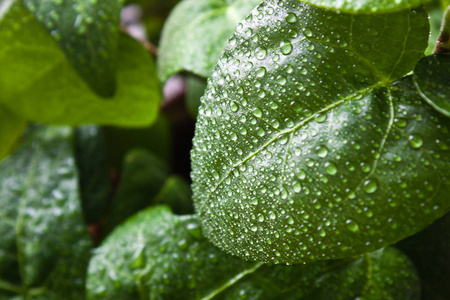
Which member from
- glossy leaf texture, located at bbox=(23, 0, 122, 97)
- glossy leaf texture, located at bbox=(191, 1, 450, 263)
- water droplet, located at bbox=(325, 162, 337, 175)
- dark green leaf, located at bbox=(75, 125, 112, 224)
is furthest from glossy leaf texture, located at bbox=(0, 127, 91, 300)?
water droplet, located at bbox=(325, 162, 337, 175)

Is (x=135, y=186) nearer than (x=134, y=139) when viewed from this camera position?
Yes

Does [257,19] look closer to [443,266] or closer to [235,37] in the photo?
[235,37]

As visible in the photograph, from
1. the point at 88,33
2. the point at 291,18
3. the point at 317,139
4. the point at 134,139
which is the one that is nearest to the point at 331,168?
the point at 317,139

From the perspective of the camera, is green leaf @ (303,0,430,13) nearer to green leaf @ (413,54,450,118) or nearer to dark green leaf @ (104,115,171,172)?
green leaf @ (413,54,450,118)

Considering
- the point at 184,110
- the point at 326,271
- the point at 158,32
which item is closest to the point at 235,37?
the point at 326,271

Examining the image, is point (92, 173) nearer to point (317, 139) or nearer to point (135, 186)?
point (135, 186)

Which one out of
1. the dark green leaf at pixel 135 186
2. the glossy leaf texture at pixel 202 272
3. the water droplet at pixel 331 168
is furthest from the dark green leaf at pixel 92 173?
the water droplet at pixel 331 168
